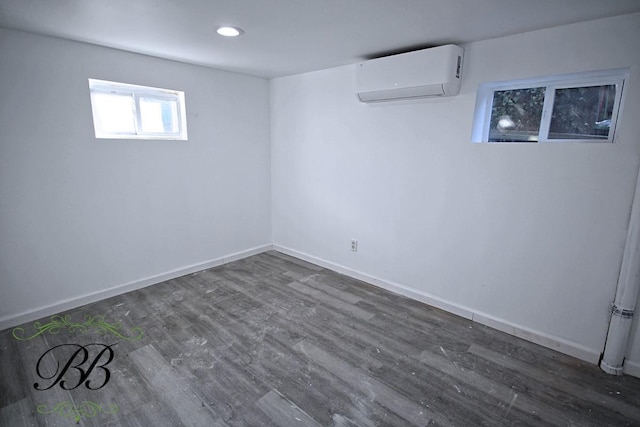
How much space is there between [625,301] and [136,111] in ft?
13.2

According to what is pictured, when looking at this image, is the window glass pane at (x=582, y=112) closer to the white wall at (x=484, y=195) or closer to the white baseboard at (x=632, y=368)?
the white wall at (x=484, y=195)

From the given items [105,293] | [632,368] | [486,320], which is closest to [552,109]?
[486,320]

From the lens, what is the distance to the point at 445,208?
8.99 feet

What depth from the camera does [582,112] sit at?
7.07 ft

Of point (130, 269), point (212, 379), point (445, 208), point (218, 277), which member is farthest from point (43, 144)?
point (445, 208)

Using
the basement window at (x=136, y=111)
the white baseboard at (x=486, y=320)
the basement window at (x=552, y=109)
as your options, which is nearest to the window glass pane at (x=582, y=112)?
the basement window at (x=552, y=109)

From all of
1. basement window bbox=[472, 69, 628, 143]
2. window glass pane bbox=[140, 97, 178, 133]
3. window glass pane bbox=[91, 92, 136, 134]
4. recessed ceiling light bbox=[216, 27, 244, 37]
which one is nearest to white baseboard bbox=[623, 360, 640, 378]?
basement window bbox=[472, 69, 628, 143]

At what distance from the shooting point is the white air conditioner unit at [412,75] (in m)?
2.38

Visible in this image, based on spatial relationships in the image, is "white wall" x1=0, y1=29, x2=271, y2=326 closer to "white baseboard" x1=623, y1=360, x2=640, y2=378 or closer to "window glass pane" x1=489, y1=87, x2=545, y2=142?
"window glass pane" x1=489, y1=87, x2=545, y2=142

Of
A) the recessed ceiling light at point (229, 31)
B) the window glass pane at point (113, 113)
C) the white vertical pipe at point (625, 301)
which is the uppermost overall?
the recessed ceiling light at point (229, 31)

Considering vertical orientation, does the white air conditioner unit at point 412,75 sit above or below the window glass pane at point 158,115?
above

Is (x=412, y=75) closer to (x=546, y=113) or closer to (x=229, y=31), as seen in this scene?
(x=546, y=113)

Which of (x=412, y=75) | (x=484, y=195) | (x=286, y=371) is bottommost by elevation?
(x=286, y=371)

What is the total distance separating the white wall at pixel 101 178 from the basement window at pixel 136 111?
96 mm
